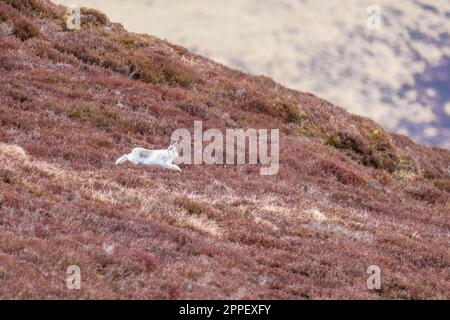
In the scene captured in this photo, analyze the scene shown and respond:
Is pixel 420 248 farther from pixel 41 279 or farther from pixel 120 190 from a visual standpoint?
pixel 41 279

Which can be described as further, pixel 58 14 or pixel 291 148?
pixel 58 14

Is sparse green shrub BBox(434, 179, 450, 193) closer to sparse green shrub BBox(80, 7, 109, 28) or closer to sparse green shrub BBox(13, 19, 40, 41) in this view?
sparse green shrub BBox(80, 7, 109, 28)

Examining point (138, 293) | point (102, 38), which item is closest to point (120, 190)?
point (138, 293)

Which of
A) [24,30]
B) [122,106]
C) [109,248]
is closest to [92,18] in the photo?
[24,30]

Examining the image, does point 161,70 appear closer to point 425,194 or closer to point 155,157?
point 155,157

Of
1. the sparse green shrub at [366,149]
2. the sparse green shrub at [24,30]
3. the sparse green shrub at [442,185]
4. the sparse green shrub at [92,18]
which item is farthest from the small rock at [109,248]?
the sparse green shrub at [92,18]

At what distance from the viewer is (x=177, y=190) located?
16594 mm

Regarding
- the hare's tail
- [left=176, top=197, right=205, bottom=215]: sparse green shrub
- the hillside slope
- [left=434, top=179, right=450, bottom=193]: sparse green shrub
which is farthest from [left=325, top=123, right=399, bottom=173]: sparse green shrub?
[left=176, top=197, right=205, bottom=215]: sparse green shrub

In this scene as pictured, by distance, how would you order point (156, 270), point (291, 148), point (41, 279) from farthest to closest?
point (291, 148) → point (156, 270) → point (41, 279)

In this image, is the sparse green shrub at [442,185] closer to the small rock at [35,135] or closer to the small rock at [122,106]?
the small rock at [122,106]

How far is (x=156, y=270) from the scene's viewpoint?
10.0m

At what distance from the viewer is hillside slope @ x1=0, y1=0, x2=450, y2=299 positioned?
1016cm

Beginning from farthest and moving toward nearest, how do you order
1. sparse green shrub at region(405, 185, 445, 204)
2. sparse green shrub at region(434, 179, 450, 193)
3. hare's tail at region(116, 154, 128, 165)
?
sparse green shrub at region(434, 179, 450, 193) → sparse green shrub at region(405, 185, 445, 204) → hare's tail at region(116, 154, 128, 165)
